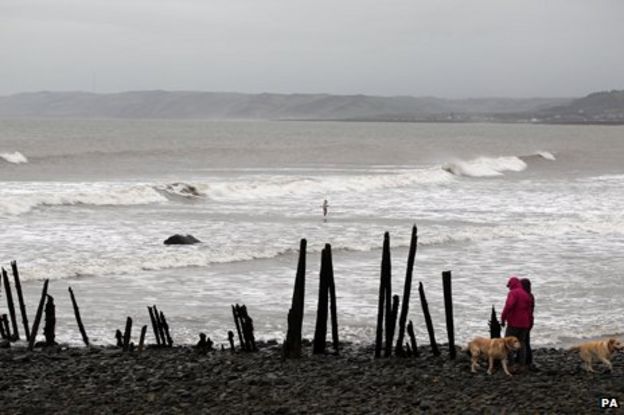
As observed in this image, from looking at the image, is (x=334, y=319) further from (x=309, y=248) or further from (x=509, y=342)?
(x=309, y=248)

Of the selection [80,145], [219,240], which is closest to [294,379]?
[219,240]

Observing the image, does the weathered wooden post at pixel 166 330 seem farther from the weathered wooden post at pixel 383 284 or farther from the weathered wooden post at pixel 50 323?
the weathered wooden post at pixel 383 284

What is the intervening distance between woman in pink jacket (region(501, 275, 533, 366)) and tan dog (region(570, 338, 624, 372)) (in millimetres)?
753

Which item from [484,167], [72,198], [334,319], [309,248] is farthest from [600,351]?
[484,167]

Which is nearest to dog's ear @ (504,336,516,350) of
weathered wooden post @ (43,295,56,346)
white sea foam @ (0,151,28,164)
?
weathered wooden post @ (43,295,56,346)

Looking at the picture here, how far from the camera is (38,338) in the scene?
1459 cm

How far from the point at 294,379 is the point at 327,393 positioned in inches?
31.9

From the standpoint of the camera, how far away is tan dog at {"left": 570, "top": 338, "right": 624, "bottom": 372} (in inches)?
461

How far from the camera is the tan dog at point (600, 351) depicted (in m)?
11.7

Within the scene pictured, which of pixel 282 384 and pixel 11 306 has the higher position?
pixel 11 306

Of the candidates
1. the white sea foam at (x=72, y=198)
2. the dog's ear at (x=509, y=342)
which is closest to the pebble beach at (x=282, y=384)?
the dog's ear at (x=509, y=342)

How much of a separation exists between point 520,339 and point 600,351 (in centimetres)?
95

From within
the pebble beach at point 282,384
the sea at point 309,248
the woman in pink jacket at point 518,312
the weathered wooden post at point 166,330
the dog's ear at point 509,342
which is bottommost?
the sea at point 309,248

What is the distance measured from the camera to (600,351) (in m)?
11.8
